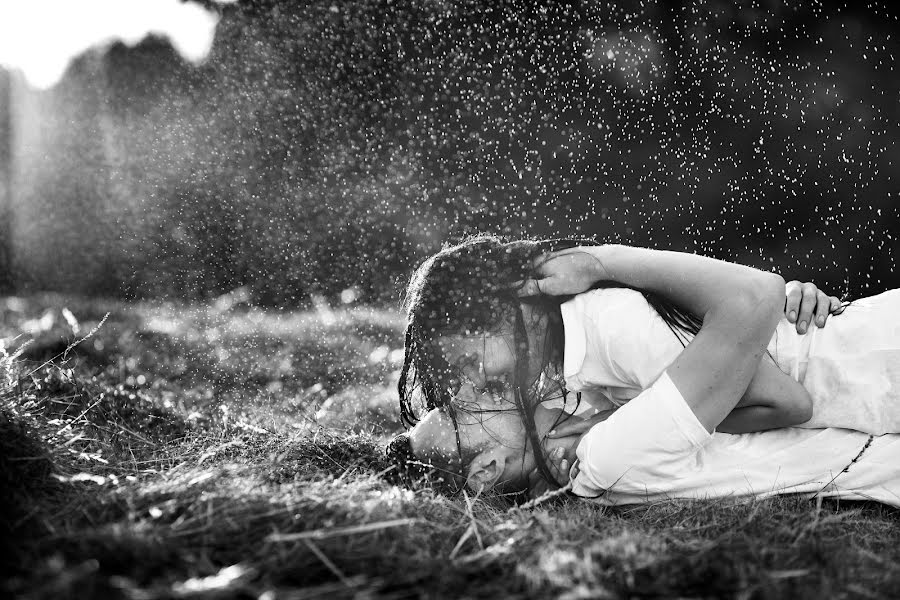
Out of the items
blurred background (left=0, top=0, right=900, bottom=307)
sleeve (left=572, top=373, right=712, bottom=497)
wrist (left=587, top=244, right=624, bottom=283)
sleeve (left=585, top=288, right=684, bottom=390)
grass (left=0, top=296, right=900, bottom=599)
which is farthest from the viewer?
blurred background (left=0, top=0, right=900, bottom=307)

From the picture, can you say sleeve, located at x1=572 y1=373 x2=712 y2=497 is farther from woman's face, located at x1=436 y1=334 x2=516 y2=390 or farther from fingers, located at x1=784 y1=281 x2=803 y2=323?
fingers, located at x1=784 y1=281 x2=803 y2=323

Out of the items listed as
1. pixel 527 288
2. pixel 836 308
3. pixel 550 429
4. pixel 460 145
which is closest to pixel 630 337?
pixel 527 288

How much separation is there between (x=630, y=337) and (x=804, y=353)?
0.63 m

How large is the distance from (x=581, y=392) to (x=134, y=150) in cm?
798

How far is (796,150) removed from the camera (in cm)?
625

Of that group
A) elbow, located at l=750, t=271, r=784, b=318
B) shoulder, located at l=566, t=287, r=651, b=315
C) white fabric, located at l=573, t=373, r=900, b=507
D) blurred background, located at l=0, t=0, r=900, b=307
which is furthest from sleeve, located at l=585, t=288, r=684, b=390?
blurred background, located at l=0, t=0, r=900, b=307

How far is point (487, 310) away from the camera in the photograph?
2203 mm

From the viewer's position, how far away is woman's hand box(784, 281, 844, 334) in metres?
2.24

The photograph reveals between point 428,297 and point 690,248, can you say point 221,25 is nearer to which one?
point 690,248

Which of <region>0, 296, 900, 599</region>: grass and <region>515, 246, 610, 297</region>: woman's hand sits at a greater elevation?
<region>515, 246, 610, 297</region>: woman's hand

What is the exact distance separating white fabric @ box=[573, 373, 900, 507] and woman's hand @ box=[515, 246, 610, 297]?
0.38 meters

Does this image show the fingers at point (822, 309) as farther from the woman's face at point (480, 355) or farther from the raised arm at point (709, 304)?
the woman's face at point (480, 355)

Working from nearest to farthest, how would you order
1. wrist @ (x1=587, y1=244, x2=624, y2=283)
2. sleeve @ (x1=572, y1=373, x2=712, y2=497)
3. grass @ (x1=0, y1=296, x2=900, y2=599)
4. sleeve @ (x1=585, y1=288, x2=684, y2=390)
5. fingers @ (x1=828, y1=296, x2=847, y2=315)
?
grass @ (x1=0, y1=296, x2=900, y2=599) → sleeve @ (x1=572, y1=373, x2=712, y2=497) → sleeve @ (x1=585, y1=288, x2=684, y2=390) → wrist @ (x1=587, y1=244, x2=624, y2=283) → fingers @ (x1=828, y1=296, x2=847, y2=315)

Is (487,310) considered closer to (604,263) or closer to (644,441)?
(604,263)
